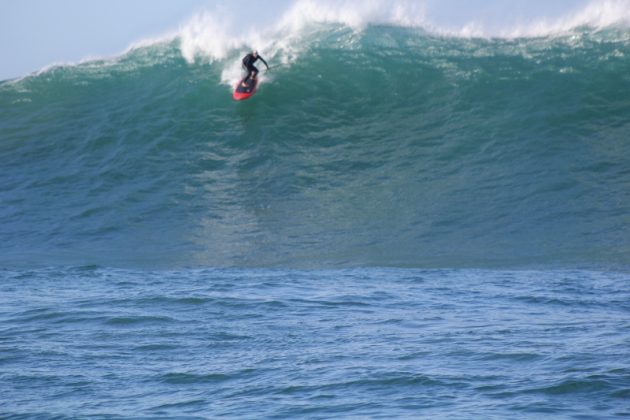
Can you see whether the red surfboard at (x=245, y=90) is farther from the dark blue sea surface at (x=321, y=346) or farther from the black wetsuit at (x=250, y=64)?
the dark blue sea surface at (x=321, y=346)

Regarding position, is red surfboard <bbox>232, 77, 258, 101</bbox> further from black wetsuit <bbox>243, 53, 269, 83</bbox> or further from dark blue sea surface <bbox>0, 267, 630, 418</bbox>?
dark blue sea surface <bbox>0, 267, 630, 418</bbox>

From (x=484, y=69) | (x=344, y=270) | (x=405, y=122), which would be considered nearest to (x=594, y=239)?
(x=344, y=270)

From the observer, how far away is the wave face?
12.8 m

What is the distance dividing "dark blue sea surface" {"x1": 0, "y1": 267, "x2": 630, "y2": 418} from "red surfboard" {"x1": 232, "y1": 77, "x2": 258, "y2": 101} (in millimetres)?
7491

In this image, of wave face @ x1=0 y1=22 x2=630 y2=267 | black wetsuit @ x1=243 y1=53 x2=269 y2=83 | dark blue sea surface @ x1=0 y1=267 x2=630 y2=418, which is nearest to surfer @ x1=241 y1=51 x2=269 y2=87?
black wetsuit @ x1=243 y1=53 x2=269 y2=83

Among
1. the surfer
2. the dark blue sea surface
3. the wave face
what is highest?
the surfer

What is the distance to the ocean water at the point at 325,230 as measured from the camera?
6395 millimetres

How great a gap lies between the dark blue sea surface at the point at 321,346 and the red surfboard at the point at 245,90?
749 cm

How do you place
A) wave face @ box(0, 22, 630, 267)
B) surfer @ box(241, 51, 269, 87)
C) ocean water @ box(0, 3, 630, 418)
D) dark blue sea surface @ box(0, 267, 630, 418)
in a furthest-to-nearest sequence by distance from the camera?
surfer @ box(241, 51, 269, 87), wave face @ box(0, 22, 630, 267), ocean water @ box(0, 3, 630, 418), dark blue sea surface @ box(0, 267, 630, 418)

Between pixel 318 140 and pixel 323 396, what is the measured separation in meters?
10.6

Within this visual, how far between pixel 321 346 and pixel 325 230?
19.9 ft

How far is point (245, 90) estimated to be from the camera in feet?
58.1

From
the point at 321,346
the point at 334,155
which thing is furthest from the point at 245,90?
the point at 321,346

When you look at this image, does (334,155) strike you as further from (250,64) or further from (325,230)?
(250,64)
